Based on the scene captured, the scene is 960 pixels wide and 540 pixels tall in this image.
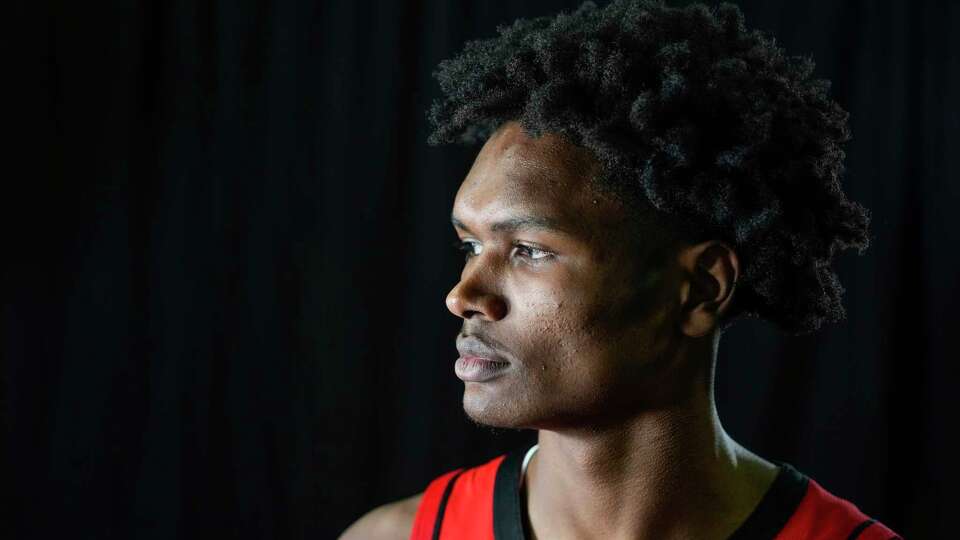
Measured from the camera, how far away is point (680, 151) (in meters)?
1.49

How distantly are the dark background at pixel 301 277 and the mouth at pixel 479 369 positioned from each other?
3.00 ft

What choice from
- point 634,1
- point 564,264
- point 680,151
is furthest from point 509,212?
point 634,1

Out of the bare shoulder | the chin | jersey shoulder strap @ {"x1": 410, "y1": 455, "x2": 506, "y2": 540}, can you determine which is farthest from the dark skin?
the bare shoulder

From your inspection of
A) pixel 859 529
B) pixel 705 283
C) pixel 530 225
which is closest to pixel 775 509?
pixel 859 529

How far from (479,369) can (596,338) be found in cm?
18

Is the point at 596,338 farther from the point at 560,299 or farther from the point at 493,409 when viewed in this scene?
the point at 493,409

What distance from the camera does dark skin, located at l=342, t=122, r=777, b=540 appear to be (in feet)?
4.99

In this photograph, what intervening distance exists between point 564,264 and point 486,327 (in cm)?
15

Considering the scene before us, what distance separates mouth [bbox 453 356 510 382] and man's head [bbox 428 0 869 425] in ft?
0.07

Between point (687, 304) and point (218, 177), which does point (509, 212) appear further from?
point (218, 177)

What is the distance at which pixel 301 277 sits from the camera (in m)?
2.46

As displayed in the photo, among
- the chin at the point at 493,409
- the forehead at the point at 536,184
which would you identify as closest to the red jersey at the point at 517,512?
the chin at the point at 493,409

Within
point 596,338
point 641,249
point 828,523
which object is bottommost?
point 828,523

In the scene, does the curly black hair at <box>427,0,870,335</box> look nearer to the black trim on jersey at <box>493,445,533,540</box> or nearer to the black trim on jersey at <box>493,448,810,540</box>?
the black trim on jersey at <box>493,448,810,540</box>
